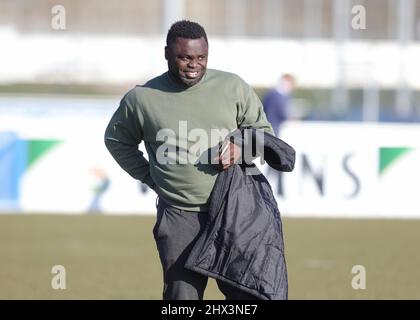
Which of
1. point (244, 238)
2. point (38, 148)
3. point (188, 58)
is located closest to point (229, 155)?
point (244, 238)

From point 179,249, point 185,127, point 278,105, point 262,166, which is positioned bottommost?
point 262,166

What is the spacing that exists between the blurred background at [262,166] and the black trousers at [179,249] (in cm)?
385

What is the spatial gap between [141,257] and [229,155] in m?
6.91

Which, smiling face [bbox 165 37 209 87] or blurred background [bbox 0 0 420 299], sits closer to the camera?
smiling face [bbox 165 37 209 87]

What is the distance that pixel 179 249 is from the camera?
577cm

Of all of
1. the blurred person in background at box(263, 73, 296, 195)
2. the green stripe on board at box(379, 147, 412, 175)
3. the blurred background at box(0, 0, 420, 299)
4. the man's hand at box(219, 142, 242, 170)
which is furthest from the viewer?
the blurred person in background at box(263, 73, 296, 195)

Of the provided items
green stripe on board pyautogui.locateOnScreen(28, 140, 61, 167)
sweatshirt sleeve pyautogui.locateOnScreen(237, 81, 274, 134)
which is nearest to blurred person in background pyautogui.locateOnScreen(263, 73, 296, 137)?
green stripe on board pyautogui.locateOnScreen(28, 140, 61, 167)

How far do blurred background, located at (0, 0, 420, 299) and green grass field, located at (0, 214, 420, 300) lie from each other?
0.03 metres

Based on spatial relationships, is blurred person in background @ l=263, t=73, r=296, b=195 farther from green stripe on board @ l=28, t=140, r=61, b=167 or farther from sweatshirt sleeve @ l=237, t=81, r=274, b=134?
sweatshirt sleeve @ l=237, t=81, r=274, b=134

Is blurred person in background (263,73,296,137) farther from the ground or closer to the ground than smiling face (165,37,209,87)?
closer to the ground

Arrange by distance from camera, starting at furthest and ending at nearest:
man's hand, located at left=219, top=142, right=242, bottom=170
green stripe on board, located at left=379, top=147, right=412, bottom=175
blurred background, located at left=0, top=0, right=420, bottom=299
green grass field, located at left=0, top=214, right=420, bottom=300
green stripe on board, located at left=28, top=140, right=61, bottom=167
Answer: green stripe on board, located at left=379, top=147, right=412, bottom=175, green stripe on board, located at left=28, top=140, right=61, bottom=167, blurred background, located at left=0, top=0, right=420, bottom=299, green grass field, located at left=0, top=214, right=420, bottom=300, man's hand, located at left=219, top=142, right=242, bottom=170

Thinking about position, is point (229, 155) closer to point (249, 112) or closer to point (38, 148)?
point (249, 112)

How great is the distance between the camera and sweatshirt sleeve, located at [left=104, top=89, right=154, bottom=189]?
5891 millimetres
